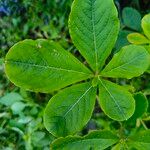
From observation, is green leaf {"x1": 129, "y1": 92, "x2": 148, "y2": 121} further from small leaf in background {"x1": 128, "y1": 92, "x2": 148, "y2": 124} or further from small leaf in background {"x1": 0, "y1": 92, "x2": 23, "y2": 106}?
small leaf in background {"x1": 0, "y1": 92, "x2": 23, "y2": 106}

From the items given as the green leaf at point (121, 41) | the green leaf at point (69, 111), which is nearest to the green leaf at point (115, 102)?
the green leaf at point (69, 111)

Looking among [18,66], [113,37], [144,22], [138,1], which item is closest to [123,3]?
[138,1]

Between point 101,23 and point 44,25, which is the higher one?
point 101,23

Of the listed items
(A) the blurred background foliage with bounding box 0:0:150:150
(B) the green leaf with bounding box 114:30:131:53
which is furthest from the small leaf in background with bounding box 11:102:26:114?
(B) the green leaf with bounding box 114:30:131:53

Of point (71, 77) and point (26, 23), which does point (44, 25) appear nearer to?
point (26, 23)

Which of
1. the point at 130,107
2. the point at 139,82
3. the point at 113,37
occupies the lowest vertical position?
the point at 139,82

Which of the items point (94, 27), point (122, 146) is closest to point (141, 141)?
point (122, 146)

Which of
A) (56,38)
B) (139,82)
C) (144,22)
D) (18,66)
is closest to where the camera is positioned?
(18,66)
